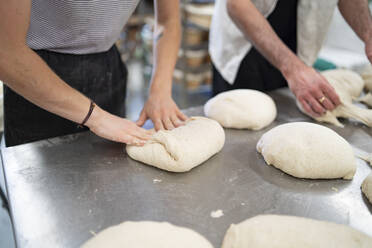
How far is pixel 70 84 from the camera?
1.38m

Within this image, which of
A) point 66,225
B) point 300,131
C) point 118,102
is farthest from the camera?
point 118,102

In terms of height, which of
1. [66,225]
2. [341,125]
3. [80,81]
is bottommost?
[341,125]

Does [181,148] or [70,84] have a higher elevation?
[70,84]

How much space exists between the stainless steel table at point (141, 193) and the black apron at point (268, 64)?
2.60 ft

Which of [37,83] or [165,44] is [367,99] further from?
[37,83]

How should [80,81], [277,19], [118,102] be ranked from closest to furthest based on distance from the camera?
[80,81] → [118,102] → [277,19]

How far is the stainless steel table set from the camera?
891mm

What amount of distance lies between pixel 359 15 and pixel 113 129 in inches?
57.9

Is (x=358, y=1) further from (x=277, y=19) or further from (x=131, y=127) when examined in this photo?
(x=131, y=127)

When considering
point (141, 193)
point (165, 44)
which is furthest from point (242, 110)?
point (141, 193)

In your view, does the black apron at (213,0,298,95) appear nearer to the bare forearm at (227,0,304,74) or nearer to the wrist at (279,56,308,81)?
the bare forearm at (227,0,304,74)

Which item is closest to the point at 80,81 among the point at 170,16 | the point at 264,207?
the point at 170,16

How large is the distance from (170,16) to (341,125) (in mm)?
949

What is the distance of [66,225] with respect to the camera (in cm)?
88
